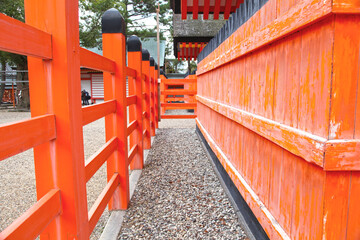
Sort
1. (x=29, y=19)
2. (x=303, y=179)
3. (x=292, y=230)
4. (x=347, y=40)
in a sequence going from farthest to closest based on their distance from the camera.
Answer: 1. (x=292, y=230)
2. (x=303, y=179)
3. (x=29, y=19)
4. (x=347, y=40)

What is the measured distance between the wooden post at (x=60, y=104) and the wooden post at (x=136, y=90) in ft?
7.28

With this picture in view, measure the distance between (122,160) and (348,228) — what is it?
6.17 feet

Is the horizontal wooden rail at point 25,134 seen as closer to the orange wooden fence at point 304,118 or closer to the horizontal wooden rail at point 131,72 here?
the orange wooden fence at point 304,118

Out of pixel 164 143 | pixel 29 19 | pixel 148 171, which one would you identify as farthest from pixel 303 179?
pixel 164 143

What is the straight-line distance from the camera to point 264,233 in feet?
5.88

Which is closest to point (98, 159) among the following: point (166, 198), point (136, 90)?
point (166, 198)

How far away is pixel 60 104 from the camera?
1.21 m

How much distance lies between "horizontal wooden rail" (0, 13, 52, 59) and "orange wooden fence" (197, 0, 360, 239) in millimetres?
1075

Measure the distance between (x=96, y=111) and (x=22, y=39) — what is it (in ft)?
3.01

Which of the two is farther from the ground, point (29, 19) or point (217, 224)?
point (29, 19)

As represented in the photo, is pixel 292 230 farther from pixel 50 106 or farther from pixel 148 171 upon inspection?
pixel 148 171

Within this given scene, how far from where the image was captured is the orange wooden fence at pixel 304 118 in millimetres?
1063

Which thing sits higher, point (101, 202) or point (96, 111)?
point (96, 111)

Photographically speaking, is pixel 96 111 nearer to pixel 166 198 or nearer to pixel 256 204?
pixel 256 204
